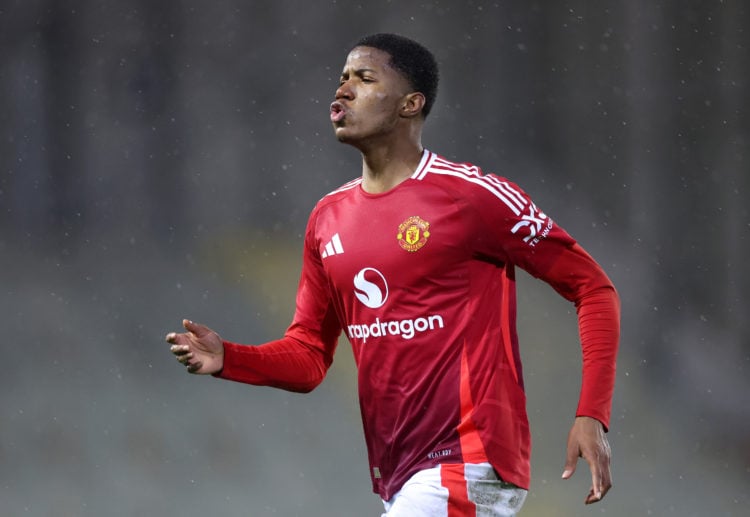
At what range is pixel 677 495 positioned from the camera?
702cm

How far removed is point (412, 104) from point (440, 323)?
728 mm

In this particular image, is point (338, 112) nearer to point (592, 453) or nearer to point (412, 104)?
point (412, 104)

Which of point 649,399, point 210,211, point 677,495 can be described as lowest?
point 677,495

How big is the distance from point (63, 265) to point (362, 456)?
245cm

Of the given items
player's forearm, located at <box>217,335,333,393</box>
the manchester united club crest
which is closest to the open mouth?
the manchester united club crest

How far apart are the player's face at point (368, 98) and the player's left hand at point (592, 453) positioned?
102cm

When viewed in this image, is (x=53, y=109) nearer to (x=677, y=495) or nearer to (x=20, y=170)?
(x=20, y=170)

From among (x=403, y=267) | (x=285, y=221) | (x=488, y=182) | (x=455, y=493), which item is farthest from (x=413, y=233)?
(x=285, y=221)

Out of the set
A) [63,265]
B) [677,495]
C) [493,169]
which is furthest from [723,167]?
[63,265]

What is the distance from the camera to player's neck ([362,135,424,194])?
3127mm

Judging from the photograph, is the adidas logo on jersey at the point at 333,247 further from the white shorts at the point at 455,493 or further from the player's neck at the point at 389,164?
the white shorts at the point at 455,493

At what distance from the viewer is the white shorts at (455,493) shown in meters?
2.75

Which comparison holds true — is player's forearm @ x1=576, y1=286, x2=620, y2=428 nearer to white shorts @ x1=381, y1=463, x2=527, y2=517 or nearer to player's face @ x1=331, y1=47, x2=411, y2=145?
white shorts @ x1=381, y1=463, x2=527, y2=517

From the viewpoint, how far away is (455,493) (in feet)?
9.05
